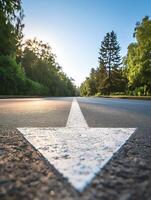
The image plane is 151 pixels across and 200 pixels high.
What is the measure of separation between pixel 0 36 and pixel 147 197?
105ft

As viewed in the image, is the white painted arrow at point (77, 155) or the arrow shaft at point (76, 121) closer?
the white painted arrow at point (77, 155)

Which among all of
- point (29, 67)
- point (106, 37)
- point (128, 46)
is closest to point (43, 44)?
point (29, 67)

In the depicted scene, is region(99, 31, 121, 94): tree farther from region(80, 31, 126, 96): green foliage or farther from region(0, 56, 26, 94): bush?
region(0, 56, 26, 94): bush

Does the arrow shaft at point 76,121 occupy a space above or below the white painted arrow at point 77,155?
below

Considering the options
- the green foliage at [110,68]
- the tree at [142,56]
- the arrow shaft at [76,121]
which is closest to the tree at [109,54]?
the green foliage at [110,68]

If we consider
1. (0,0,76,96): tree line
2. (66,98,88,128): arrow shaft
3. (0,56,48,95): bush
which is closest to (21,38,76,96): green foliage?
(0,0,76,96): tree line

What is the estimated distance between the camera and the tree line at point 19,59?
12.3 metres

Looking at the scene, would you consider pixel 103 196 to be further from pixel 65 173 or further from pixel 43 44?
pixel 43 44

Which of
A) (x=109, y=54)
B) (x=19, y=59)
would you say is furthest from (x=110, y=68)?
(x=19, y=59)

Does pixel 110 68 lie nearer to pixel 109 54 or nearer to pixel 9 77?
pixel 109 54

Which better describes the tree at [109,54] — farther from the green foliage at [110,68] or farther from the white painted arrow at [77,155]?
the white painted arrow at [77,155]

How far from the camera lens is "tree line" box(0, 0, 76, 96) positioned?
40.2 ft

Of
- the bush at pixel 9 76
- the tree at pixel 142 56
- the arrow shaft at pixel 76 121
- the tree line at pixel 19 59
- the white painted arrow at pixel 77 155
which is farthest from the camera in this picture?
the tree at pixel 142 56

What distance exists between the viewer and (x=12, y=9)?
1182 centimetres
